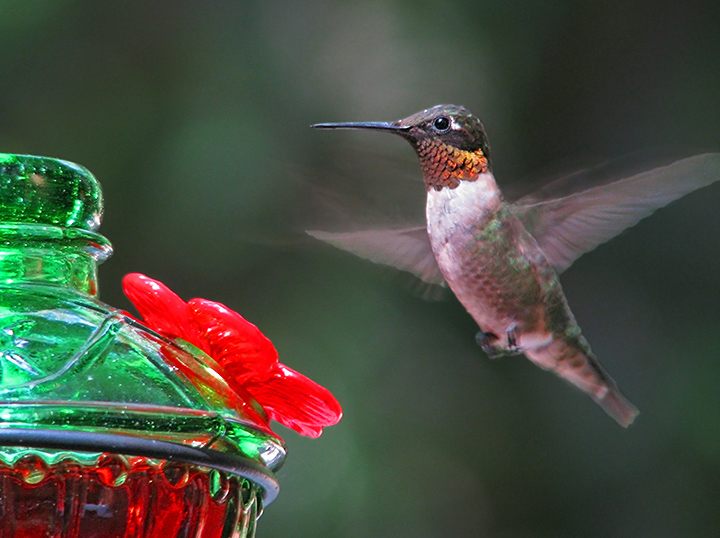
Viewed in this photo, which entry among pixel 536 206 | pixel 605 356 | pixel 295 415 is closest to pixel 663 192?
pixel 536 206

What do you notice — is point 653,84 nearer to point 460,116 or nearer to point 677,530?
point 677,530

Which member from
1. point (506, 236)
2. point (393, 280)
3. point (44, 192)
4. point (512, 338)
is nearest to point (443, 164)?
point (506, 236)

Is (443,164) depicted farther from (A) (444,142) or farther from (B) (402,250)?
(B) (402,250)

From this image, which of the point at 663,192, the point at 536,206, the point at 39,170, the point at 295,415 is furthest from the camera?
the point at 536,206

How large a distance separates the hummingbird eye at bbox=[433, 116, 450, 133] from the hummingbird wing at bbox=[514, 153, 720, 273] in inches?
10.2

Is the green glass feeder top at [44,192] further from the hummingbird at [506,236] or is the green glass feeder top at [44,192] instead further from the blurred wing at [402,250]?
the blurred wing at [402,250]

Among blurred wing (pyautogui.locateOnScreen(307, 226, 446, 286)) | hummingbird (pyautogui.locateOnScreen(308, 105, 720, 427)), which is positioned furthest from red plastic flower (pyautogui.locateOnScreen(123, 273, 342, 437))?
blurred wing (pyautogui.locateOnScreen(307, 226, 446, 286))

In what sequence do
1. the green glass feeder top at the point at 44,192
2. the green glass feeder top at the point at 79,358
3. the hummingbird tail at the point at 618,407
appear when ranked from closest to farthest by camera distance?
the green glass feeder top at the point at 79,358
the green glass feeder top at the point at 44,192
the hummingbird tail at the point at 618,407

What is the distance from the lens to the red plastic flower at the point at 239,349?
120 cm

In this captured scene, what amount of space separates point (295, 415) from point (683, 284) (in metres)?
2.77

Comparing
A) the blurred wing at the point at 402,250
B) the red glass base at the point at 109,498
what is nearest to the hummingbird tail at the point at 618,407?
the blurred wing at the point at 402,250

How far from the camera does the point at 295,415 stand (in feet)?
4.20

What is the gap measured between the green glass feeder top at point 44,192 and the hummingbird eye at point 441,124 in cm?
72

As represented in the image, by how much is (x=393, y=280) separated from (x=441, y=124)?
171 cm
